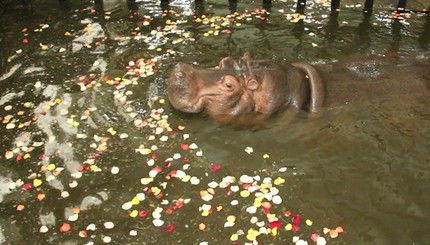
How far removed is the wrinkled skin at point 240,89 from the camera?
5.93 metres

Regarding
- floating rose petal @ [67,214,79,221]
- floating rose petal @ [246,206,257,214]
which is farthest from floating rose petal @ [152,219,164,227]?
floating rose petal @ [246,206,257,214]

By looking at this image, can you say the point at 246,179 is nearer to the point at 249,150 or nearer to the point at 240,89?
the point at 249,150

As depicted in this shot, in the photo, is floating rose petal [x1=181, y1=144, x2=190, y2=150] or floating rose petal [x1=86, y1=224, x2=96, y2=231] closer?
floating rose petal [x1=86, y1=224, x2=96, y2=231]

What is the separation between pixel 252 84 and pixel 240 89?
0.17m

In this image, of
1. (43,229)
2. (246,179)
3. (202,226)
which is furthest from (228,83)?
(43,229)

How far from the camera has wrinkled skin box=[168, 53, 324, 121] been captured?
5.93 m

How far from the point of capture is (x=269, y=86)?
599 cm

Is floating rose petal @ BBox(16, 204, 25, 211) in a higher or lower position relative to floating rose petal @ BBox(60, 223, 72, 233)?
higher

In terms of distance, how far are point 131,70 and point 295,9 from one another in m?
3.70

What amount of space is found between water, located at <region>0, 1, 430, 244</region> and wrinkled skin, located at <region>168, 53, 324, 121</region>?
0.23 m

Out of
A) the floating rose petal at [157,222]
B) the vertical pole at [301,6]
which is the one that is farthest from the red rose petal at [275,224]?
the vertical pole at [301,6]

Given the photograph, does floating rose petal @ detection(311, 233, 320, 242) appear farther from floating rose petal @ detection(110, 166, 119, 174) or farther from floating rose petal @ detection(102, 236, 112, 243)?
floating rose petal @ detection(110, 166, 119, 174)

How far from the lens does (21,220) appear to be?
16.1ft

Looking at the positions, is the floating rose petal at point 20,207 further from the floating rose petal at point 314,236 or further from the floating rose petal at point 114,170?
the floating rose petal at point 314,236
